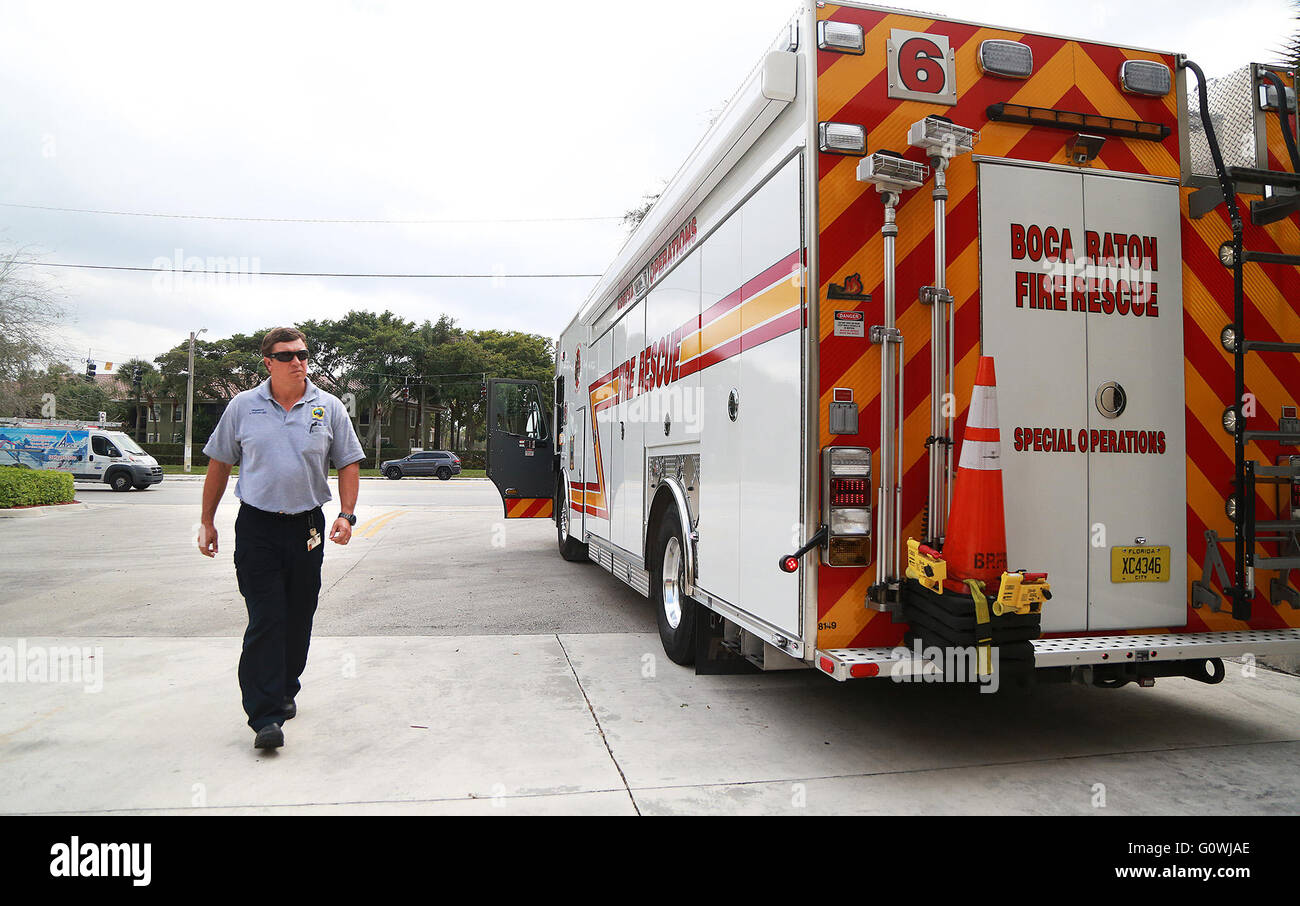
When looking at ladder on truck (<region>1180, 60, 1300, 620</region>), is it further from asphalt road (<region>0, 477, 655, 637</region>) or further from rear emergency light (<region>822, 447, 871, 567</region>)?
asphalt road (<region>0, 477, 655, 637</region>)

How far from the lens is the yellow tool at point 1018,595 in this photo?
3211 mm

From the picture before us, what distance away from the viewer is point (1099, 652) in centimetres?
350

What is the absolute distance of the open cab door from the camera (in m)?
11.7

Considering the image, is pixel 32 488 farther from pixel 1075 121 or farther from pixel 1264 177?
pixel 1264 177

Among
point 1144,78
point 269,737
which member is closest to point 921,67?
point 1144,78

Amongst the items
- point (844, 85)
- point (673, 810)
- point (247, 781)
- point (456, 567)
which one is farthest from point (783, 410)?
point (456, 567)

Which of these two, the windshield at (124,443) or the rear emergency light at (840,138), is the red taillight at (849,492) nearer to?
the rear emergency light at (840,138)

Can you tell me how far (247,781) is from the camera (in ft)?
11.5

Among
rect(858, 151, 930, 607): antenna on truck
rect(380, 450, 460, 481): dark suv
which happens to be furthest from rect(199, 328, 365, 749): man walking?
rect(380, 450, 460, 481): dark suv

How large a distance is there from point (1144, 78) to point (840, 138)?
1612 mm

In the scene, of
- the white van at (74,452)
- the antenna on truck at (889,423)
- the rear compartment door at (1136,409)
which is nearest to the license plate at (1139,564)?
the rear compartment door at (1136,409)

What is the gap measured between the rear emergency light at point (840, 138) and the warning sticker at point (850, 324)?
695 millimetres

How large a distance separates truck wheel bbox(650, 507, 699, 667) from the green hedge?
638 inches
